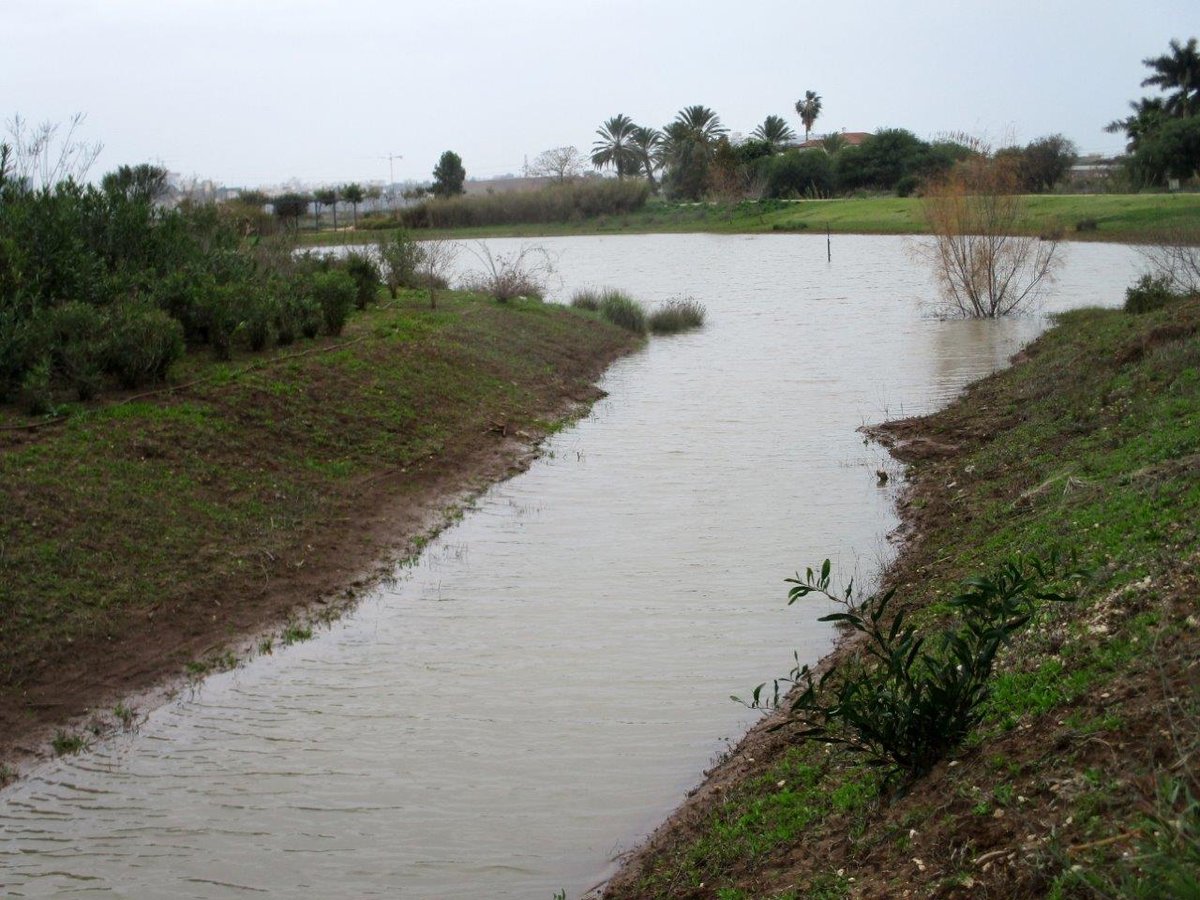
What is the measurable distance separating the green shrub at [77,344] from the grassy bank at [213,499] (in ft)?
1.15

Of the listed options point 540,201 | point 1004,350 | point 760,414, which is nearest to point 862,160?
point 540,201

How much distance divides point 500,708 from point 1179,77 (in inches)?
3793

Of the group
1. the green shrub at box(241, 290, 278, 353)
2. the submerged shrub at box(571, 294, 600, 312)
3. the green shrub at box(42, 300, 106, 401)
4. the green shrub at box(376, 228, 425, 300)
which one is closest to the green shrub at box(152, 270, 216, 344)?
the green shrub at box(241, 290, 278, 353)

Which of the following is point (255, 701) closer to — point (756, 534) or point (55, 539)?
point (55, 539)

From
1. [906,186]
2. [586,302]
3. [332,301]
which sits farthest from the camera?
[906,186]

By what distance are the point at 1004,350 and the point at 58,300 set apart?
20.1 meters

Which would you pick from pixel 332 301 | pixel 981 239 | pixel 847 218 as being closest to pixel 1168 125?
pixel 847 218

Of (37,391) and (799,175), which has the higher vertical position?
(799,175)

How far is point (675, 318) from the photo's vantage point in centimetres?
3584

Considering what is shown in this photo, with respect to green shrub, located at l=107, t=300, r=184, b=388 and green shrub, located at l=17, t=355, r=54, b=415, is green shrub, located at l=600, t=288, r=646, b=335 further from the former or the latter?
green shrub, located at l=17, t=355, r=54, b=415

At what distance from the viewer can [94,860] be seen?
672cm

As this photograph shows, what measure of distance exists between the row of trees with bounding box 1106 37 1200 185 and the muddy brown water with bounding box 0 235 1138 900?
196 ft

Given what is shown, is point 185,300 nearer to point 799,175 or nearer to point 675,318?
point 675,318

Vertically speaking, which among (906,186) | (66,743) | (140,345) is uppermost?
(906,186)
